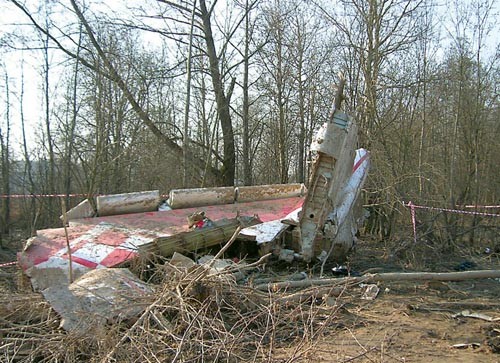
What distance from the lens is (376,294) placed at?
6.48m

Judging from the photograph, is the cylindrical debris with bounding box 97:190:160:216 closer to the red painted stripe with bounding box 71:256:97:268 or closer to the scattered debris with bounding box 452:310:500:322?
the red painted stripe with bounding box 71:256:97:268

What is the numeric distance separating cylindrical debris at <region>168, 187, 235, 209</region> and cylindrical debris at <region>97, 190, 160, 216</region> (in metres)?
0.36

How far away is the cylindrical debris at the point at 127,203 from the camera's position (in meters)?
8.43

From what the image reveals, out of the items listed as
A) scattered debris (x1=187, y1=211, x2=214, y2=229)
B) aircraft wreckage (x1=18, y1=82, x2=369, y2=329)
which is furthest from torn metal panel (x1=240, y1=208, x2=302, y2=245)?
scattered debris (x1=187, y1=211, x2=214, y2=229)

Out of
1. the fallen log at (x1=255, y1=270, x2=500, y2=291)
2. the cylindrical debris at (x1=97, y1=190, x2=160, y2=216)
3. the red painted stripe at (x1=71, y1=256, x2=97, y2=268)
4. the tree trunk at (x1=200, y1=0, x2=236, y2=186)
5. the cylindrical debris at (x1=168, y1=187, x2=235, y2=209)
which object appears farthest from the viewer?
the tree trunk at (x1=200, y1=0, x2=236, y2=186)

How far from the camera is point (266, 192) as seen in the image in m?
10.8

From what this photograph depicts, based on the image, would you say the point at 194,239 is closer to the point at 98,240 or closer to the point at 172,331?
the point at 98,240

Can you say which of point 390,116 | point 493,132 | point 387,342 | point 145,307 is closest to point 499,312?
point 387,342

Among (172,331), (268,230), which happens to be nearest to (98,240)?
(268,230)

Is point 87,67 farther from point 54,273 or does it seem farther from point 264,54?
point 54,273

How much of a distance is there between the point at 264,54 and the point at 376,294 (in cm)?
1491

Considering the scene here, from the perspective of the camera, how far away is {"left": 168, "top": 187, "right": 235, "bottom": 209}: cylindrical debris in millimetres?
9414

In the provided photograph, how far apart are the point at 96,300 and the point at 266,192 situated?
21.7ft

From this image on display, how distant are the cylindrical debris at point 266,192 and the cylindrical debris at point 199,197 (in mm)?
A: 267
